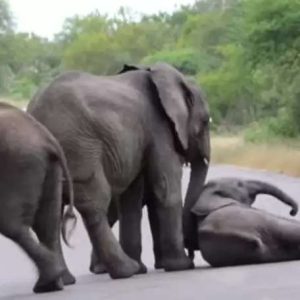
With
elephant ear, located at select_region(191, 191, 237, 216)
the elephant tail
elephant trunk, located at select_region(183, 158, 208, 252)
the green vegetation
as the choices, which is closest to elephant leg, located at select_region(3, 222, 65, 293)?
the elephant tail

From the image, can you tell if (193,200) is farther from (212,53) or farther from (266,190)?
(212,53)

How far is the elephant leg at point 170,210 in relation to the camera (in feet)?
39.4

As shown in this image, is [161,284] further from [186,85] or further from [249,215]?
[186,85]

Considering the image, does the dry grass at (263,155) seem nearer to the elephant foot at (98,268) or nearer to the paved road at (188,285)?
the elephant foot at (98,268)

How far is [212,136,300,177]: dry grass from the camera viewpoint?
4158cm

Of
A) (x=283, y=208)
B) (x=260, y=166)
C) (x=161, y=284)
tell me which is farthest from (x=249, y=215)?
(x=260, y=166)

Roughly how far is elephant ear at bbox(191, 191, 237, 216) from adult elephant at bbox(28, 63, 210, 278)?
174mm

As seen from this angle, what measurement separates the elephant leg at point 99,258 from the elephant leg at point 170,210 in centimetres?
55

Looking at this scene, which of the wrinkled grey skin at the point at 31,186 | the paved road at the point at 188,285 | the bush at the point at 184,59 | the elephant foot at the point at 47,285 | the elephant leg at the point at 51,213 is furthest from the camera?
the bush at the point at 184,59

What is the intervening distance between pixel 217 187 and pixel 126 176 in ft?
4.09

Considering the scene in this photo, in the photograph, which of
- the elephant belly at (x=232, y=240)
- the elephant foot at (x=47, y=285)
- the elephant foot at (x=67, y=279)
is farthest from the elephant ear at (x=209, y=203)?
the elephant foot at (x=47, y=285)

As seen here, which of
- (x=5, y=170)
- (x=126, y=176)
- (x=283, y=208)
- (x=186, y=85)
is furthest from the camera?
(x=283, y=208)

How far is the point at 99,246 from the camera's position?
11383 mm

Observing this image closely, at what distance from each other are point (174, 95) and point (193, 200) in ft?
3.50
